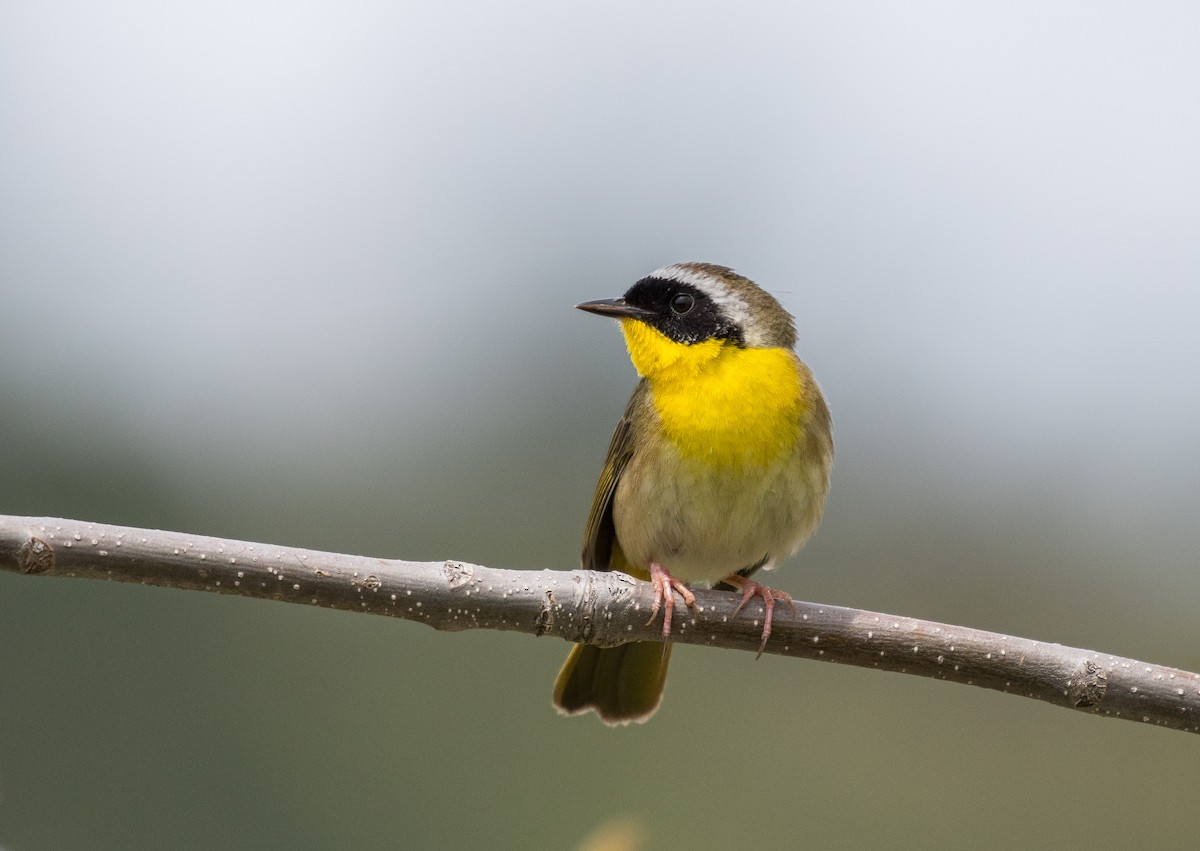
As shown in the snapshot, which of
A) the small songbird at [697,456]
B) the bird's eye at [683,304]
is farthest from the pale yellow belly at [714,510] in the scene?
the bird's eye at [683,304]

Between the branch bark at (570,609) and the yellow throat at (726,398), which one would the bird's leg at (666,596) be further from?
the yellow throat at (726,398)

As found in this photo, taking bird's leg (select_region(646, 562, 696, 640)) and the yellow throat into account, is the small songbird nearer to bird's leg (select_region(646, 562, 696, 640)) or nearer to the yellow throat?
the yellow throat

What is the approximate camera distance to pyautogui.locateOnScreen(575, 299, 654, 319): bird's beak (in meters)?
4.29

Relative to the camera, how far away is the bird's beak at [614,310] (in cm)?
429

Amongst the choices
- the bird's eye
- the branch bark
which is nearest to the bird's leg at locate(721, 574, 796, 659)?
the branch bark

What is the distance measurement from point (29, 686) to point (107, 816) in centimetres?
137

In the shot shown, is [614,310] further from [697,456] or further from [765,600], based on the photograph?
[765,600]

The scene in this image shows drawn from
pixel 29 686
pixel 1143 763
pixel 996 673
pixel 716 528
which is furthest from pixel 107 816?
pixel 1143 763

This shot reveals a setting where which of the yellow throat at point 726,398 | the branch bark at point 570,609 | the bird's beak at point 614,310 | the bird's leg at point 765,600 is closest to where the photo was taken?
the branch bark at point 570,609

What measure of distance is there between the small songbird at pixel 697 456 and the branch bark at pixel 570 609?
25.8 inches

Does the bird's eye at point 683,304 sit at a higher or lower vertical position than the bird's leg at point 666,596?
higher

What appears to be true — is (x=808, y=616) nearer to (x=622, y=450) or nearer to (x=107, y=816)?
(x=622, y=450)

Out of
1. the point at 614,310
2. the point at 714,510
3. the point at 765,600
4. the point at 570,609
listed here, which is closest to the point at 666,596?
the point at 765,600

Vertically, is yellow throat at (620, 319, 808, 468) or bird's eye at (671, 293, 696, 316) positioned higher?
bird's eye at (671, 293, 696, 316)
